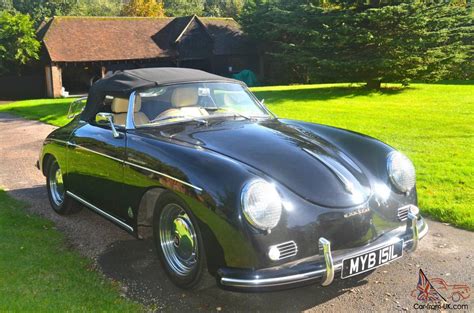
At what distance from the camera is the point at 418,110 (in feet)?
47.8

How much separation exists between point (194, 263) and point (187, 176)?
67 cm

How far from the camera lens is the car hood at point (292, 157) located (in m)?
3.45

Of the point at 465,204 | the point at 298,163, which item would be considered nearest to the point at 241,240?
the point at 298,163

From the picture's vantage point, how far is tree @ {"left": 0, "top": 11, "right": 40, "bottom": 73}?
33.1m

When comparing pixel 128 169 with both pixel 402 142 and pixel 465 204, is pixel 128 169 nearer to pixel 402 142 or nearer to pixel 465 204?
pixel 465 204

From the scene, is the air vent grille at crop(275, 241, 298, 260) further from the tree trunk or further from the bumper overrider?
the tree trunk

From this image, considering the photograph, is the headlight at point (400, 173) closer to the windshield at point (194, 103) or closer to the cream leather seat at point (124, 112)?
the windshield at point (194, 103)

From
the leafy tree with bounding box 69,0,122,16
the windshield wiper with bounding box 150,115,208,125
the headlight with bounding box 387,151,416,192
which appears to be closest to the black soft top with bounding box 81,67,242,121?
the windshield wiper with bounding box 150,115,208,125

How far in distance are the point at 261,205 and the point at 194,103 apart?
1.99 m

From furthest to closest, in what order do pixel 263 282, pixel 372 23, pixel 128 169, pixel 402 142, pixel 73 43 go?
1. pixel 73 43
2. pixel 372 23
3. pixel 402 142
4. pixel 128 169
5. pixel 263 282

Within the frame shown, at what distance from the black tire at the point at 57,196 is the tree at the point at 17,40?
31.0 m

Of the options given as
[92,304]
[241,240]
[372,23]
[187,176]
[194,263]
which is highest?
[372,23]

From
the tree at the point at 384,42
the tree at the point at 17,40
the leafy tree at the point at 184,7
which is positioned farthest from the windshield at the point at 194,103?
the leafy tree at the point at 184,7

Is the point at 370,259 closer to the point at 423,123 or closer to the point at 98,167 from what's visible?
the point at 98,167
